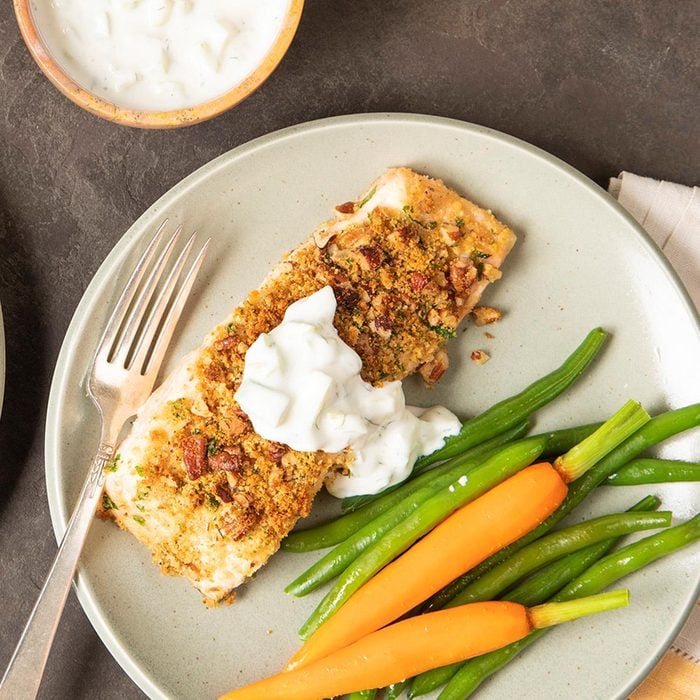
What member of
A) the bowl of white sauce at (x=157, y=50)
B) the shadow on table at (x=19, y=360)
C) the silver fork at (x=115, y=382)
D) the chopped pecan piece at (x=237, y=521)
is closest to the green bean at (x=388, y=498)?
the chopped pecan piece at (x=237, y=521)

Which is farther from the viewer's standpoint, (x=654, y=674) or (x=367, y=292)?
(x=654, y=674)

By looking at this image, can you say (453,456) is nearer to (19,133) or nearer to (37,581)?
(37,581)

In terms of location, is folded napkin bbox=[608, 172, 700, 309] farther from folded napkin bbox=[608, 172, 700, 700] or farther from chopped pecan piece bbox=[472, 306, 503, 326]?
chopped pecan piece bbox=[472, 306, 503, 326]

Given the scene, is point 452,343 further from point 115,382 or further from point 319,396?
point 115,382

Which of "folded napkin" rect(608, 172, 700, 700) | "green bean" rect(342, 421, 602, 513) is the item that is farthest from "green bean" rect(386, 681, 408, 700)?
"folded napkin" rect(608, 172, 700, 700)

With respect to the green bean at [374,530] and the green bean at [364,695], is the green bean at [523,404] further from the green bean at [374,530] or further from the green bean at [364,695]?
the green bean at [364,695]

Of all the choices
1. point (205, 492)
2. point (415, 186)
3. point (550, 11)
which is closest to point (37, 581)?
point (205, 492)

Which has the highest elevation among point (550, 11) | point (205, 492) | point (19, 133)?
point (550, 11)
